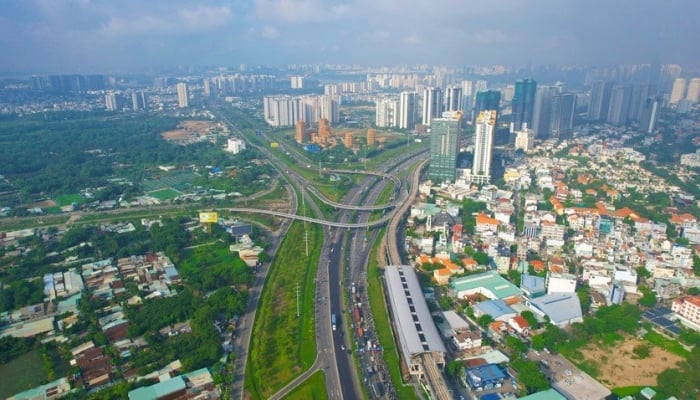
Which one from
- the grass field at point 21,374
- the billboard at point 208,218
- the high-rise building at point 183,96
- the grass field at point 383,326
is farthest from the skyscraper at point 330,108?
the grass field at point 21,374

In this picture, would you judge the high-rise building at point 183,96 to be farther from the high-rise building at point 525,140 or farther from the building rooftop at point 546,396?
the building rooftop at point 546,396

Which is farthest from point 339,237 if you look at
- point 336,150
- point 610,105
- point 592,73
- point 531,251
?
point 592,73

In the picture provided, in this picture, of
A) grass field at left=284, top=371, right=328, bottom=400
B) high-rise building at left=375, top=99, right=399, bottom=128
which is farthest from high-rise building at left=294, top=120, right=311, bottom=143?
grass field at left=284, top=371, right=328, bottom=400

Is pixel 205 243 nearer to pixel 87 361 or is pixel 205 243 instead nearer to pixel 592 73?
pixel 87 361

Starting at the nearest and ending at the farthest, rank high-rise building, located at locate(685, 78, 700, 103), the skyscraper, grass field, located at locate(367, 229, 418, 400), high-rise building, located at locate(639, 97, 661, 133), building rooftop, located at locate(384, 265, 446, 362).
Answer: grass field, located at locate(367, 229, 418, 400)
building rooftop, located at locate(384, 265, 446, 362)
high-rise building, located at locate(639, 97, 661, 133)
the skyscraper
high-rise building, located at locate(685, 78, 700, 103)

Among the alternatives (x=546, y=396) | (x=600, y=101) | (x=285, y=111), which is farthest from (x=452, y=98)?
(x=546, y=396)

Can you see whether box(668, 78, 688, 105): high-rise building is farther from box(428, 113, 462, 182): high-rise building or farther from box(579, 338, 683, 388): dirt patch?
box(579, 338, 683, 388): dirt patch
